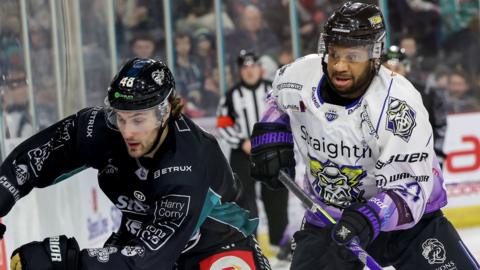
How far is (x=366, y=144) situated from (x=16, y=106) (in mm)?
2141

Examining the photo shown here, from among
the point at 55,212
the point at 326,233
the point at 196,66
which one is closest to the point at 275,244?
the point at 196,66

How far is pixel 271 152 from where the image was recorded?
3.60 metres

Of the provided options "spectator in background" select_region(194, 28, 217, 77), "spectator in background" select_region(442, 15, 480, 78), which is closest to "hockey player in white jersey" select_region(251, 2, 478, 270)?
"spectator in background" select_region(194, 28, 217, 77)

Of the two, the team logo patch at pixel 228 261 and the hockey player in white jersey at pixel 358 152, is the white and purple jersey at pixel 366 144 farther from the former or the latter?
the team logo patch at pixel 228 261

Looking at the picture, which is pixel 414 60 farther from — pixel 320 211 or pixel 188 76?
pixel 320 211

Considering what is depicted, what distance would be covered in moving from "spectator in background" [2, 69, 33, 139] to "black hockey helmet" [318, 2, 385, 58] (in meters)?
1.91

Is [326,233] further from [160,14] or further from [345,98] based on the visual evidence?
[160,14]

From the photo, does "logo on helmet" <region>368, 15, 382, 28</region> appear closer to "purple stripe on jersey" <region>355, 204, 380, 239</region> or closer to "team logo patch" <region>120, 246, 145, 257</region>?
"purple stripe on jersey" <region>355, 204, 380, 239</region>

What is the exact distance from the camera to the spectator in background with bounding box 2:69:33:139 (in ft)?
16.0

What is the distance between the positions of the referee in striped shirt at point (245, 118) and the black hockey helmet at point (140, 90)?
3.45 m

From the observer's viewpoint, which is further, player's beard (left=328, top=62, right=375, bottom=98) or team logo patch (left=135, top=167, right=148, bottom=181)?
player's beard (left=328, top=62, right=375, bottom=98)

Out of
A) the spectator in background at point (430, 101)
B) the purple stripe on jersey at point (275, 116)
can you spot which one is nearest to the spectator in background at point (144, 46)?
the spectator in background at point (430, 101)

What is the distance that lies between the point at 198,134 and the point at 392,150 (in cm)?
57

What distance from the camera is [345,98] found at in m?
3.41
